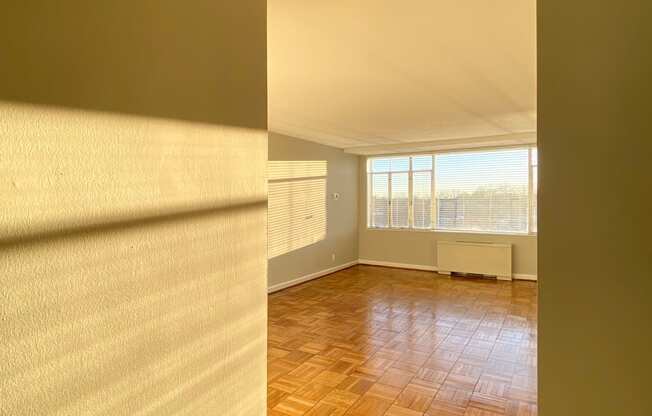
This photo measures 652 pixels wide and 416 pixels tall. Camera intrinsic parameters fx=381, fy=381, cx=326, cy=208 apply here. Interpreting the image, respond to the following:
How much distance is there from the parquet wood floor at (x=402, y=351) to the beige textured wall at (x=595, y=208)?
139 centimetres

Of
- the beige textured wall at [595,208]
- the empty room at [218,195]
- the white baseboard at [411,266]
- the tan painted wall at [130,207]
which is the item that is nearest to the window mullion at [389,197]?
the white baseboard at [411,266]

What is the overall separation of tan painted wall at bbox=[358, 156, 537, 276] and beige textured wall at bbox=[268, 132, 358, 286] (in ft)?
0.60

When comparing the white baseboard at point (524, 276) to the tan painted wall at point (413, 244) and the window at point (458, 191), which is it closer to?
the tan painted wall at point (413, 244)

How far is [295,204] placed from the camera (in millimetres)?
6160

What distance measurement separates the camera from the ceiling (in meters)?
2.01

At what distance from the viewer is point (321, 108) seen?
4.20m

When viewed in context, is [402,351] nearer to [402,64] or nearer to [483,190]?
[402,64]

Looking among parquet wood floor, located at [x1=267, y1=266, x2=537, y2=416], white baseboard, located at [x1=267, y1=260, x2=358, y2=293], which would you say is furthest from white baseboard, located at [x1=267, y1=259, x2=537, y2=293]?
parquet wood floor, located at [x1=267, y1=266, x2=537, y2=416]

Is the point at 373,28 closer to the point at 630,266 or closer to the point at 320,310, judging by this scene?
the point at 630,266

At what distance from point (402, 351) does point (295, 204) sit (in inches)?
128

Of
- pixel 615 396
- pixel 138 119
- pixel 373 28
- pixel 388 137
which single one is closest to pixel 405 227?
pixel 388 137

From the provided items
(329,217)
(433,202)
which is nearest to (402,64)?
(329,217)

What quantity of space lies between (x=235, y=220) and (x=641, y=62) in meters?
1.36

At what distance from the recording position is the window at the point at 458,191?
21.4 feet
